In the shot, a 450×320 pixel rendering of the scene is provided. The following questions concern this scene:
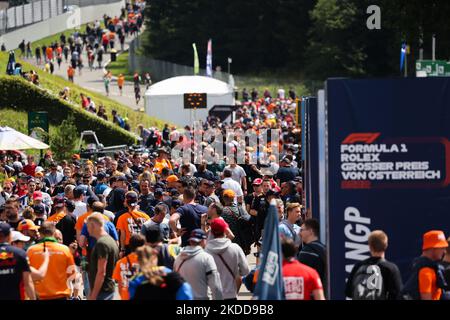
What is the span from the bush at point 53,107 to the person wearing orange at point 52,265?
3578 cm

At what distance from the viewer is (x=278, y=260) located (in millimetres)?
11328

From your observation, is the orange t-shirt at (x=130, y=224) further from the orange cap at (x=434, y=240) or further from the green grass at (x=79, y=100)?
the green grass at (x=79, y=100)

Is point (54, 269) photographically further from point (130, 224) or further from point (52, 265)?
point (130, 224)

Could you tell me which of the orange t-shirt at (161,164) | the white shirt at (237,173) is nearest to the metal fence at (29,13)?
the orange t-shirt at (161,164)

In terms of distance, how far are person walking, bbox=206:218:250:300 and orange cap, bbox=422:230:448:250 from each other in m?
2.84

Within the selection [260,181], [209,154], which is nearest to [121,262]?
[260,181]

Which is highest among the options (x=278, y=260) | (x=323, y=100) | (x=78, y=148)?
(x=323, y=100)

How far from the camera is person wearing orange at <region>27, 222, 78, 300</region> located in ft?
43.7

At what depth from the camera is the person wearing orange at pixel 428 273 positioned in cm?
1152

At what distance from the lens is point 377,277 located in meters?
11.6
